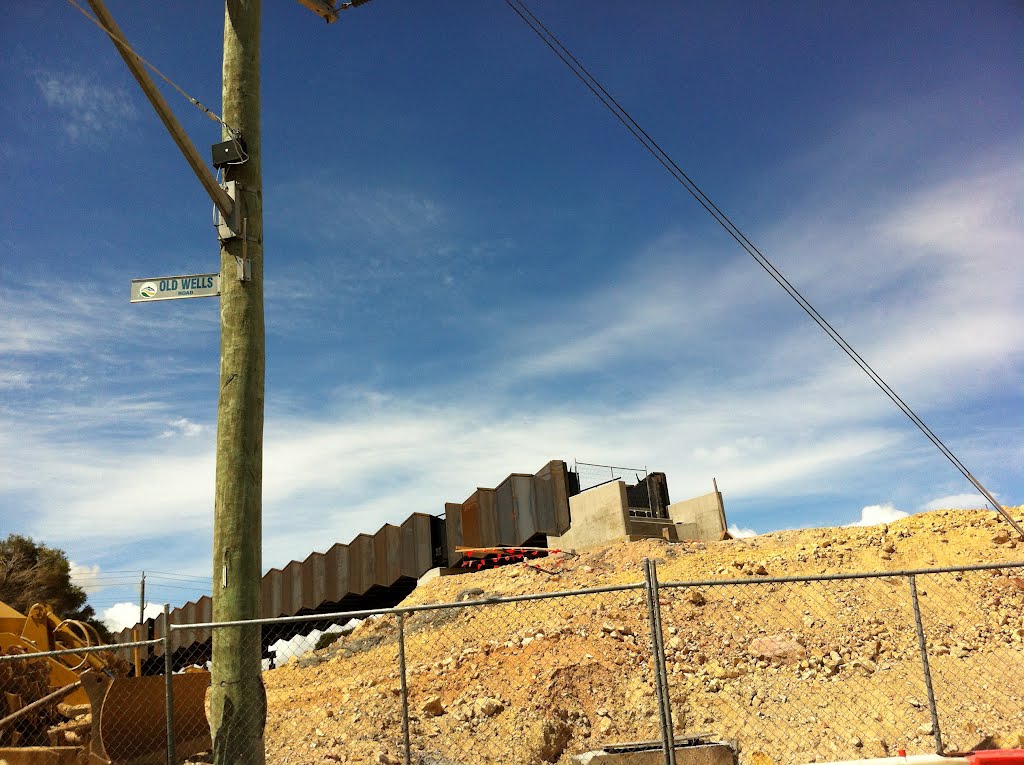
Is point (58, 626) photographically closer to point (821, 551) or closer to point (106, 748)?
point (106, 748)

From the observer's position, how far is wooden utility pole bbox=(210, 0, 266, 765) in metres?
6.13

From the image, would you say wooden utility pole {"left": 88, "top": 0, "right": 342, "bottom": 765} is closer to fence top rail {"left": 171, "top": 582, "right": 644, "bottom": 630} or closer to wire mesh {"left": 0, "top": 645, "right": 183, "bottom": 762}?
fence top rail {"left": 171, "top": 582, "right": 644, "bottom": 630}

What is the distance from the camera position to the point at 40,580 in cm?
3825

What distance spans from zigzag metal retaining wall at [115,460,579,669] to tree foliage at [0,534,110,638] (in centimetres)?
851

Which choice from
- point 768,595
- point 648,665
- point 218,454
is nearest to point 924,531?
point 768,595

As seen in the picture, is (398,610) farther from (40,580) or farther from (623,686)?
(40,580)

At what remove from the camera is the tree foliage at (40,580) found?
35312 millimetres

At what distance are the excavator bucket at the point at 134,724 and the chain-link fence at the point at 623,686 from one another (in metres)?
0.02

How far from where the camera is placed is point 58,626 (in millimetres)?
12648

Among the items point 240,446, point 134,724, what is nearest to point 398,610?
point 240,446

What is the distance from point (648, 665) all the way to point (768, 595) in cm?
339

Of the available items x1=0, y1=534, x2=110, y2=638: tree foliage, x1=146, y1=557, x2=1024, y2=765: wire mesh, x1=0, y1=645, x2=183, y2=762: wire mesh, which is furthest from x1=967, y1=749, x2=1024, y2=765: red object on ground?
x1=0, y1=534, x2=110, y2=638: tree foliage

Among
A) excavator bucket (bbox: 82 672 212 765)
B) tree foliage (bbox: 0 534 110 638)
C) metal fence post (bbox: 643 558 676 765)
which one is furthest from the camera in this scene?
tree foliage (bbox: 0 534 110 638)

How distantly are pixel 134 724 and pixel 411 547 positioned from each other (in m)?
18.4
